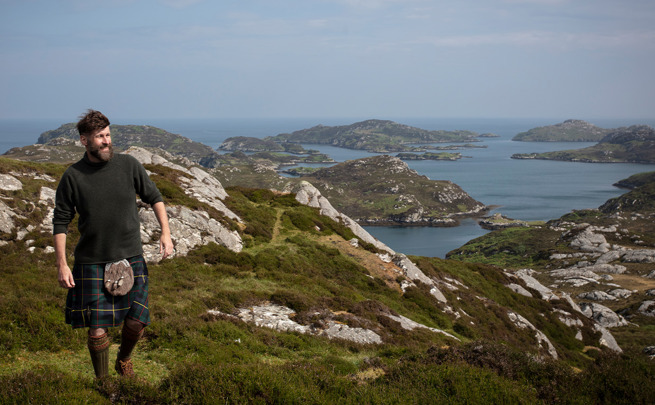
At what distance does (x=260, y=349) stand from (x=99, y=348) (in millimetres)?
5467

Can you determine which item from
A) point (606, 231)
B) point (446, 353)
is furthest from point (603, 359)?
point (606, 231)

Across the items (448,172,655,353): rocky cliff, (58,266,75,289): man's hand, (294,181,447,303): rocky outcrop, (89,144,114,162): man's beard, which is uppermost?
(89,144,114,162): man's beard

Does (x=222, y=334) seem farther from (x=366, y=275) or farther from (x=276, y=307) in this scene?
(x=366, y=275)

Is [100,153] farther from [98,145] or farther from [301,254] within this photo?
[301,254]

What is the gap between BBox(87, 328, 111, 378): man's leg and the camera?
580 cm

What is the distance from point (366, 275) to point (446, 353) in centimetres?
1760

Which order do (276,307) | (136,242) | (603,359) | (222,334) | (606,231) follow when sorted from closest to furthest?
(136,242) < (603,359) < (222,334) < (276,307) < (606,231)

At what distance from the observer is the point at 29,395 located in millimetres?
5262

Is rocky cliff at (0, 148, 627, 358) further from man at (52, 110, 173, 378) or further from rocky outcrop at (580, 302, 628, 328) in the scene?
rocky outcrop at (580, 302, 628, 328)

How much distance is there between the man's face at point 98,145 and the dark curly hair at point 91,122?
0.06 meters

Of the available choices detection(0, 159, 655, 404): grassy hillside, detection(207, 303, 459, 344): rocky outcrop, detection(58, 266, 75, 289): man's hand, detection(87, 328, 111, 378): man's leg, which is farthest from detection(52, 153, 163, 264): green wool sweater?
detection(207, 303, 459, 344): rocky outcrop

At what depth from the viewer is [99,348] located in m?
5.94

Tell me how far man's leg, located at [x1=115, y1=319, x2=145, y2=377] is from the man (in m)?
0.03

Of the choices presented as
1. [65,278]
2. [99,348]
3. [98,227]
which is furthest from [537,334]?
[65,278]
